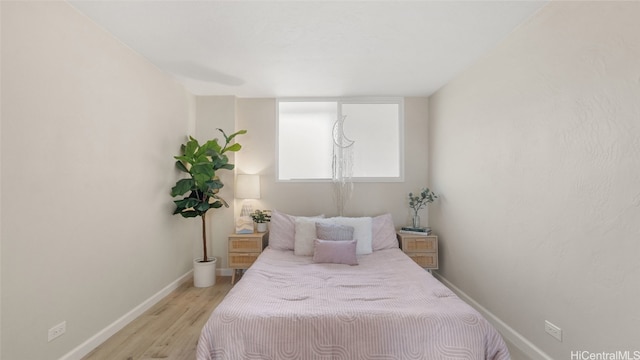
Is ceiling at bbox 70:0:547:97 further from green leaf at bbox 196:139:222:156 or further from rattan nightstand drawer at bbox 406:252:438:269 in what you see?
rattan nightstand drawer at bbox 406:252:438:269

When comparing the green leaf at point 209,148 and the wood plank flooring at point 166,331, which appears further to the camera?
the green leaf at point 209,148

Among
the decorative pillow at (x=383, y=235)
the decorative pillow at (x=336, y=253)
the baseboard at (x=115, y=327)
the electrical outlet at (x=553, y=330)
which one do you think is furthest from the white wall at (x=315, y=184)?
the electrical outlet at (x=553, y=330)

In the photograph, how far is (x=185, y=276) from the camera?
150 inches

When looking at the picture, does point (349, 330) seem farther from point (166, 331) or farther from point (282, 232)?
point (282, 232)

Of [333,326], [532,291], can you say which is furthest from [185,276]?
[532,291]

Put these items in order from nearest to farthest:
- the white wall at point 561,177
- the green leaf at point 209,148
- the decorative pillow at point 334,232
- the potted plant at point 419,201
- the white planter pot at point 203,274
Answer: the white wall at point 561,177 < the decorative pillow at point 334,232 < the green leaf at point 209,148 < the white planter pot at point 203,274 < the potted plant at point 419,201

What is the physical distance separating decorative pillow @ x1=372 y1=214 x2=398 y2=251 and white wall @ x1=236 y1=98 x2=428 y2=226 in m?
0.47

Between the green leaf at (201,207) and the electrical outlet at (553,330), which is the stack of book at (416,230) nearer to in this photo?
the electrical outlet at (553,330)

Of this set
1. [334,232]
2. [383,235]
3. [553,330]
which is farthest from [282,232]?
[553,330]

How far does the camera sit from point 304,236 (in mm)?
3387

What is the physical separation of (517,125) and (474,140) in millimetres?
630

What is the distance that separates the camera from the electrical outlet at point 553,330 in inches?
75.0

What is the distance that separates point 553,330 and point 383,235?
6.04 ft

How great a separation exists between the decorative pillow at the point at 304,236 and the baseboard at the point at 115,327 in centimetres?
152
